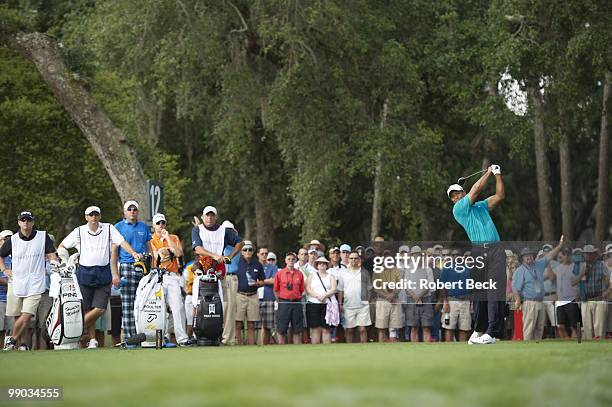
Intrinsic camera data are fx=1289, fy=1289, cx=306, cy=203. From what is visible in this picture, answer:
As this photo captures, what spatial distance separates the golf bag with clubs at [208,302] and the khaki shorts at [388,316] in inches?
141

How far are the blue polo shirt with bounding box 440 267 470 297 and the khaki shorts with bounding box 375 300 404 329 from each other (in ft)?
4.74

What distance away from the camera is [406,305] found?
2138 cm

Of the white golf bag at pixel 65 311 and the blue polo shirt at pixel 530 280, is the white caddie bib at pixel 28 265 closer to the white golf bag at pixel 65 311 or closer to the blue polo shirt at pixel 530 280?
the white golf bag at pixel 65 311

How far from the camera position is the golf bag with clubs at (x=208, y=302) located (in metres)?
18.6

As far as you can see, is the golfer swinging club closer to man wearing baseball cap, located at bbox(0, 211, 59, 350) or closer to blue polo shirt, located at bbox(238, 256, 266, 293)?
blue polo shirt, located at bbox(238, 256, 266, 293)

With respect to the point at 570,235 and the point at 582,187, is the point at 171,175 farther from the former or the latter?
the point at 582,187

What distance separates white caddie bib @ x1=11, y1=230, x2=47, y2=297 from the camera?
18656 mm

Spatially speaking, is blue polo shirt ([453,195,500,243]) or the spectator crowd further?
the spectator crowd

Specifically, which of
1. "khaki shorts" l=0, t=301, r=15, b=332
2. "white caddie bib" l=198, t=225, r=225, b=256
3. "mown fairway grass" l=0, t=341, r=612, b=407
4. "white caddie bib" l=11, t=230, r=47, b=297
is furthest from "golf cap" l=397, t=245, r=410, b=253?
"khaki shorts" l=0, t=301, r=15, b=332

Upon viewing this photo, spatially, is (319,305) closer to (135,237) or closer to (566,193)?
(135,237)

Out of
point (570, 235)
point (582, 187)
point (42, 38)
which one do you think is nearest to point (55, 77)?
point (42, 38)

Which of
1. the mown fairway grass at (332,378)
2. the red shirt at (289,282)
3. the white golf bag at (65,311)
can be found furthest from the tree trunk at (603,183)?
the mown fairway grass at (332,378)

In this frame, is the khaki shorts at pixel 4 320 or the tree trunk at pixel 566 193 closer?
the khaki shorts at pixel 4 320

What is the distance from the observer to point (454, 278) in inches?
Result: 778
